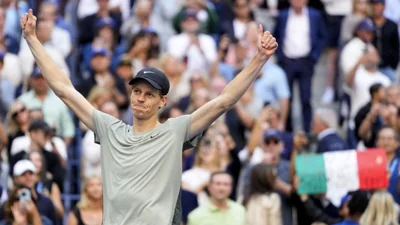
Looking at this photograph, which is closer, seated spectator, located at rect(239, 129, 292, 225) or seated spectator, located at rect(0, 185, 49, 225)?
seated spectator, located at rect(0, 185, 49, 225)

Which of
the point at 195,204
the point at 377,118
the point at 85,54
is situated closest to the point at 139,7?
the point at 85,54

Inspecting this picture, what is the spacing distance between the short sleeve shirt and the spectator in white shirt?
8720mm

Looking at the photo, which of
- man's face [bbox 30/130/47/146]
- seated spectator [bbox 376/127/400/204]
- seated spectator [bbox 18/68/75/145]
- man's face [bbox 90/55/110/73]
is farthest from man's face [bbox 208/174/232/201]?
man's face [bbox 90/55/110/73]

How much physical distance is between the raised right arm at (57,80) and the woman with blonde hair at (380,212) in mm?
4428

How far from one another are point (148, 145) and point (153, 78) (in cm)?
39

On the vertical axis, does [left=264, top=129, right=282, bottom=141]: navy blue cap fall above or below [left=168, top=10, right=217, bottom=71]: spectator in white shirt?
below

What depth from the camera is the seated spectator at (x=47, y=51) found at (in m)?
15.1

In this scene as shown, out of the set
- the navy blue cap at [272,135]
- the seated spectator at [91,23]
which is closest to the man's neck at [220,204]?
the navy blue cap at [272,135]

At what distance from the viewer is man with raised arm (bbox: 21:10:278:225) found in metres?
6.74

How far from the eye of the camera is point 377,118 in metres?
14.5

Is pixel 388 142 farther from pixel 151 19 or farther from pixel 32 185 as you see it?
pixel 151 19

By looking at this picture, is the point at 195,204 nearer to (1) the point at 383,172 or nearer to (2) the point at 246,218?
(2) the point at 246,218

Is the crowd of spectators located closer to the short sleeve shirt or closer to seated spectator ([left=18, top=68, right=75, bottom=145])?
seated spectator ([left=18, top=68, right=75, bottom=145])

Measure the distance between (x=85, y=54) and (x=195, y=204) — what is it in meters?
4.83
